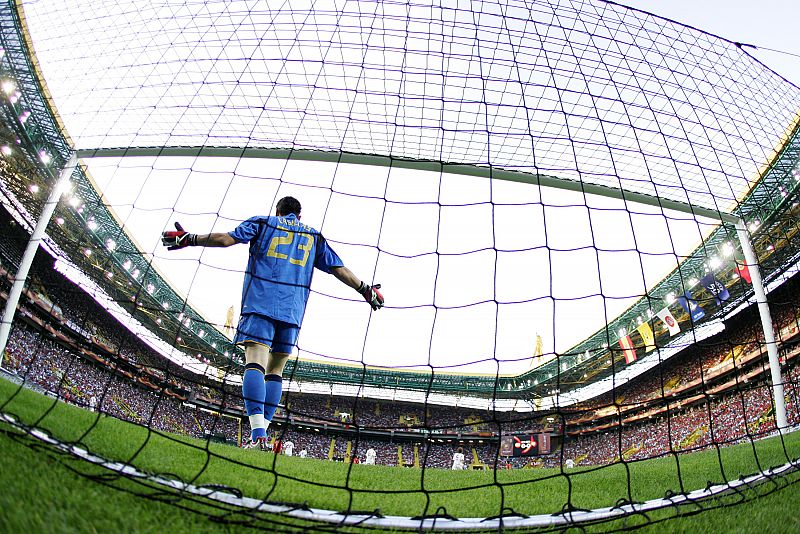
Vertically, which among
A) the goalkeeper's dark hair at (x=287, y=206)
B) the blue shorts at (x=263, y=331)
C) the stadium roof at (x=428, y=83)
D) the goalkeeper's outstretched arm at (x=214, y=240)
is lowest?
the blue shorts at (x=263, y=331)

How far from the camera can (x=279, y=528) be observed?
1371mm

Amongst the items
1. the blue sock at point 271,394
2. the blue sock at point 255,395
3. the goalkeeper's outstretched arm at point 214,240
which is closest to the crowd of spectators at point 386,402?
the blue sock at point 271,394

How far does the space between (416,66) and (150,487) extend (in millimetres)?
4226

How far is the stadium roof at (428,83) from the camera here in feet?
14.6

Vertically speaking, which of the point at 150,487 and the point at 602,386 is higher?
the point at 602,386

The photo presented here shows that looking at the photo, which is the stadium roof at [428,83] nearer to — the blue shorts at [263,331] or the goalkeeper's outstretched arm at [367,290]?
A: the goalkeeper's outstretched arm at [367,290]

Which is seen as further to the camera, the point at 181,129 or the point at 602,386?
the point at 602,386

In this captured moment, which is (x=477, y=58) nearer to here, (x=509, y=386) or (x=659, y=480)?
(x=659, y=480)

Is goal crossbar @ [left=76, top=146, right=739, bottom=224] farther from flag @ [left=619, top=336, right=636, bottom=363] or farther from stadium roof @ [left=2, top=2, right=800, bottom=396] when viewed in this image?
flag @ [left=619, top=336, right=636, bottom=363]

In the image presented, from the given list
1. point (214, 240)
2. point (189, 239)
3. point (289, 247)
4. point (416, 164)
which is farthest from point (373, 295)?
point (416, 164)

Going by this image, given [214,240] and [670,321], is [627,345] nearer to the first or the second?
[670,321]

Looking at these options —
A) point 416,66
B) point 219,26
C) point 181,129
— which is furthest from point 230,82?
point 416,66

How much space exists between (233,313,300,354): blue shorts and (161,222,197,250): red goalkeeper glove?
57 cm

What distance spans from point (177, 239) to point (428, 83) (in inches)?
124
